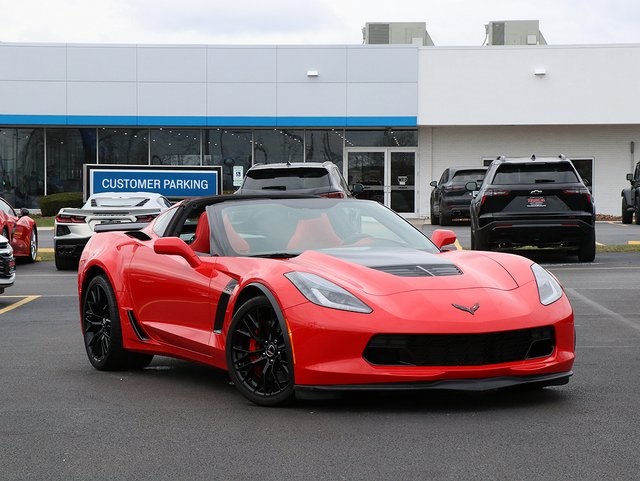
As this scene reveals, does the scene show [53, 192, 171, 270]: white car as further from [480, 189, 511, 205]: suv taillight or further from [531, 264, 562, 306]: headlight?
[531, 264, 562, 306]: headlight

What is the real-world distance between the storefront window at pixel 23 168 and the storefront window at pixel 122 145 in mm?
2082

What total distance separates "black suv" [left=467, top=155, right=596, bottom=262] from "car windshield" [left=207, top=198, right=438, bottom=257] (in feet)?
33.9

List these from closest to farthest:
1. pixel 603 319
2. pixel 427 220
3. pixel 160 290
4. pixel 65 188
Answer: pixel 160 290
pixel 603 319
pixel 427 220
pixel 65 188

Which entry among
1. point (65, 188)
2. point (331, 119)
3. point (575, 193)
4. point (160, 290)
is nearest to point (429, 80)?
point (331, 119)

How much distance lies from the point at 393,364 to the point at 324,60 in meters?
33.1

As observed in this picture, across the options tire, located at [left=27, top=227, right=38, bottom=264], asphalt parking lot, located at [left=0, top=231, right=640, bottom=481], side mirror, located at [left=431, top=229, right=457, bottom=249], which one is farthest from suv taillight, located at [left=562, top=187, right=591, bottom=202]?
side mirror, located at [left=431, top=229, right=457, bottom=249]

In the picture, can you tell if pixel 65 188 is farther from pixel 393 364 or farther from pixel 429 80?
pixel 393 364

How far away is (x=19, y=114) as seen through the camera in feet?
128

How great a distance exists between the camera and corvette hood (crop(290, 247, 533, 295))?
661 centimetres

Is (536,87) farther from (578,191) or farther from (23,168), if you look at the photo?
(578,191)

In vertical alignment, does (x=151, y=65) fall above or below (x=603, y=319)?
above

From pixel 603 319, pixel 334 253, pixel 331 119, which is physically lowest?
pixel 603 319

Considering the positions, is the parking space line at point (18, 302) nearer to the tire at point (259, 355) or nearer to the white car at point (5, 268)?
the white car at point (5, 268)

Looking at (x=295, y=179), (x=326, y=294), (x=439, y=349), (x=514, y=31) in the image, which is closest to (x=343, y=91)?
(x=514, y=31)
